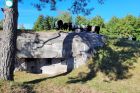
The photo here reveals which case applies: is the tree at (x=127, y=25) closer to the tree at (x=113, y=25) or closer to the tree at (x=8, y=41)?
the tree at (x=113, y=25)

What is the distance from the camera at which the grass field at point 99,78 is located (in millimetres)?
12117

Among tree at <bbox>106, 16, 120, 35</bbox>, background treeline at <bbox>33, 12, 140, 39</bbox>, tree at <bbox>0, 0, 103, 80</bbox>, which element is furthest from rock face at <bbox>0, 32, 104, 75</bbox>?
tree at <bbox>106, 16, 120, 35</bbox>

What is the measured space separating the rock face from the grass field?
2.39 ft

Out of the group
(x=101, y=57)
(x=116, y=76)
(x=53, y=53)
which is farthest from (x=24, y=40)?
(x=116, y=76)

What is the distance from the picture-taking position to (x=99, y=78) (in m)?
14.8

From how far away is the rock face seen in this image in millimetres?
17094

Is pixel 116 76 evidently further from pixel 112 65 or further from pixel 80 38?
pixel 80 38

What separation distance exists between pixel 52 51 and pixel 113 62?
3.14 metres

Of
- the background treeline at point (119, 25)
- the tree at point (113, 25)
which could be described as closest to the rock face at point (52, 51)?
the background treeline at point (119, 25)

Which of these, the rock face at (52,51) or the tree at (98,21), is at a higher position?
the tree at (98,21)

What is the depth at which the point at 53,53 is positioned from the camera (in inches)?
675

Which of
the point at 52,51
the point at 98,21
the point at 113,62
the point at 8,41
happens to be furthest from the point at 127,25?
the point at 8,41

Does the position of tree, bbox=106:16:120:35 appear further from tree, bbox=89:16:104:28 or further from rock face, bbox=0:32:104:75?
rock face, bbox=0:32:104:75

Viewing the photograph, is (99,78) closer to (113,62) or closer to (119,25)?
(113,62)
